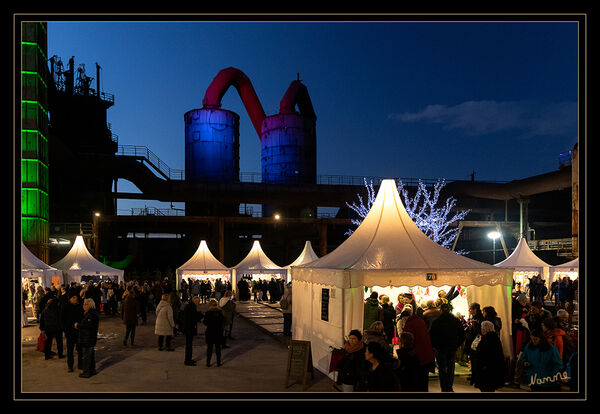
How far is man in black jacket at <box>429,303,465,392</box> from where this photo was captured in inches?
302

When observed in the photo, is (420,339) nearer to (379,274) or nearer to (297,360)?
(379,274)

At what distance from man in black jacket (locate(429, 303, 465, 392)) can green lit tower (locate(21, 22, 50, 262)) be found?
22.8 metres

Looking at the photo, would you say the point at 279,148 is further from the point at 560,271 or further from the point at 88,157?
the point at 560,271

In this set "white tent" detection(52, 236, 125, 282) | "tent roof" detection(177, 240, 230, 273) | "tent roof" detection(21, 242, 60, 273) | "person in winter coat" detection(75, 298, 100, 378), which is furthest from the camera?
"tent roof" detection(177, 240, 230, 273)

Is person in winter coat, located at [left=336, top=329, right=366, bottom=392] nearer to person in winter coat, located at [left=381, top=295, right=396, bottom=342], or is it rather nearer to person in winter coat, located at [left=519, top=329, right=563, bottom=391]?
person in winter coat, located at [left=519, top=329, right=563, bottom=391]

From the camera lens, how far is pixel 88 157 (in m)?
32.8

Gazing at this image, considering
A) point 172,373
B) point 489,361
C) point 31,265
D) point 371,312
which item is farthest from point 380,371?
point 31,265

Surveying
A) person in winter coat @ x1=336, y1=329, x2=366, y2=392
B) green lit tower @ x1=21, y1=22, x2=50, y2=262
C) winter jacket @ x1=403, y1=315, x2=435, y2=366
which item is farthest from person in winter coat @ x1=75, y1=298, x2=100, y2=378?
green lit tower @ x1=21, y1=22, x2=50, y2=262

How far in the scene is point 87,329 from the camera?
9023 mm

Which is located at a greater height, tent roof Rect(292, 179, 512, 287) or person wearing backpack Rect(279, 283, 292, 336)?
tent roof Rect(292, 179, 512, 287)

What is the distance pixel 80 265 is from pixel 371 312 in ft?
57.9

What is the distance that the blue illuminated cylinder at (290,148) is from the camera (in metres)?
40.0

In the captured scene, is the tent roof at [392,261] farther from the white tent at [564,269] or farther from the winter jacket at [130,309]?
the white tent at [564,269]
